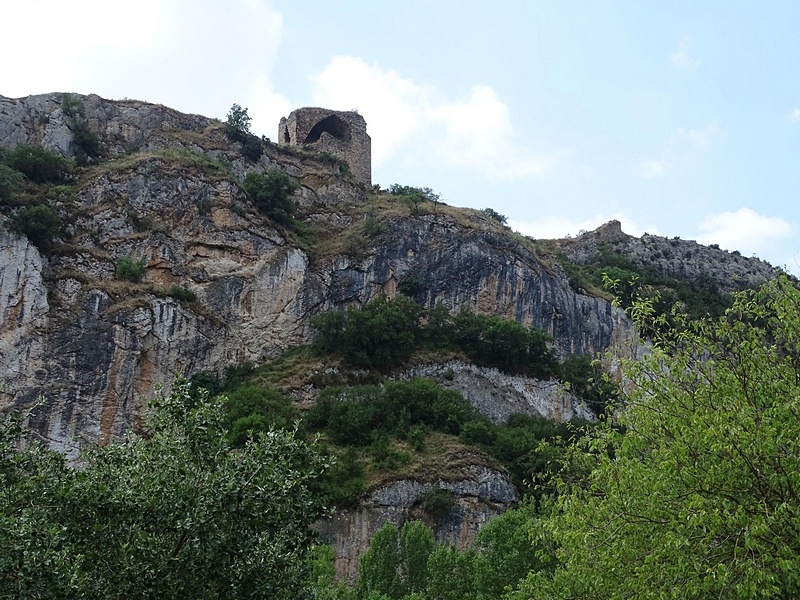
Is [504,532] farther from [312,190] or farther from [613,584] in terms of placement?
[312,190]

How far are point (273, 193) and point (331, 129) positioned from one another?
17.6 meters

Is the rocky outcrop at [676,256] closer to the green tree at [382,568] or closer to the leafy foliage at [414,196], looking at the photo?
the leafy foliage at [414,196]

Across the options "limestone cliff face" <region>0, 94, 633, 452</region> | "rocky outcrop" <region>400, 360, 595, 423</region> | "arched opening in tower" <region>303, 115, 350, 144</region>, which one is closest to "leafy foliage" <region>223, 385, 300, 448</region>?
"limestone cliff face" <region>0, 94, 633, 452</region>

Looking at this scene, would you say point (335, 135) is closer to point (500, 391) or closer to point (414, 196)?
point (414, 196)

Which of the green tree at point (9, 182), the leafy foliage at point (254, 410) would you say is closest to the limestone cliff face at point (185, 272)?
the green tree at point (9, 182)

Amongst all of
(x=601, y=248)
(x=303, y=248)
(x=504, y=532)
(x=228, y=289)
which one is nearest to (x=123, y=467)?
(x=504, y=532)

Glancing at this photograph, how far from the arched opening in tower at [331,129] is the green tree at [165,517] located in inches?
2093

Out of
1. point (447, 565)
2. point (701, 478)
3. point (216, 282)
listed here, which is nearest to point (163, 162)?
point (216, 282)

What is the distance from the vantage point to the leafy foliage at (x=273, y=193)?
49875 mm

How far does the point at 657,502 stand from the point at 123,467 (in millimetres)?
7410

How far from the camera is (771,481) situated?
10.9 m

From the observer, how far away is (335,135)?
216 feet

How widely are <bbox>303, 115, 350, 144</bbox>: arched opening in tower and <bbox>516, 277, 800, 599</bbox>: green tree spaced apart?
2077 inches

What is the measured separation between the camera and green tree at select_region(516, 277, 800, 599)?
1061 cm
